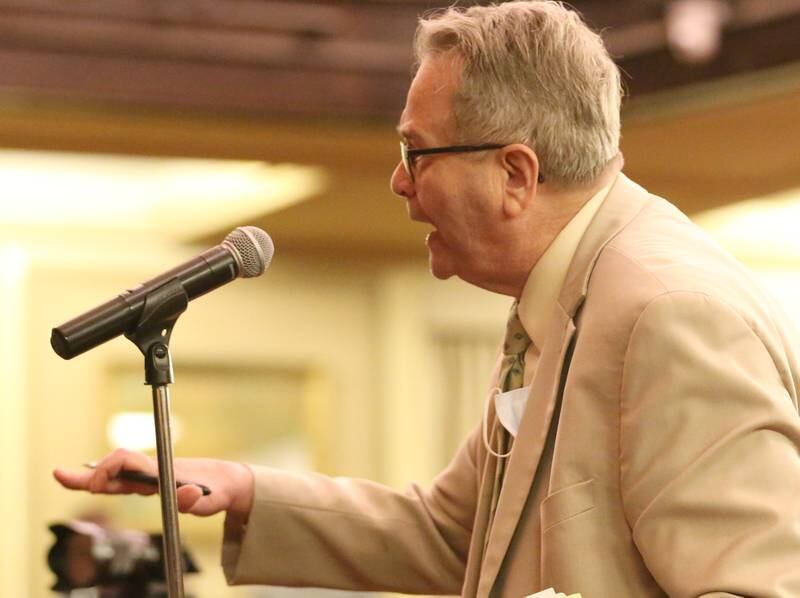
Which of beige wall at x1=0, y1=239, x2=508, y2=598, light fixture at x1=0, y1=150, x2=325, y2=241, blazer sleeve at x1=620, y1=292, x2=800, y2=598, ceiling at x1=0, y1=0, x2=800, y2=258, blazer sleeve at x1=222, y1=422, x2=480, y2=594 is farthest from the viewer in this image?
beige wall at x1=0, y1=239, x2=508, y2=598

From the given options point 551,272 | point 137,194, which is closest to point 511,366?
point 551,272

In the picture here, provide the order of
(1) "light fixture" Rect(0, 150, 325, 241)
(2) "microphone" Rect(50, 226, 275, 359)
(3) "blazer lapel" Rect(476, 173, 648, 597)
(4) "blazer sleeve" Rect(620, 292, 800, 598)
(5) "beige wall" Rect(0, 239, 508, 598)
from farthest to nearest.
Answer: (5) "beige wall" Rect(0, 239, 508, 598), (1) "light fixture" Rect(0, 150, 325, 241), (3) "blazer lapel" Rect(476, 173, 648, 597), (2) "microphone" Rect(50, 226, 275, 359), (4) "blazer sleeve" Rect(620, 292, 800, 598)

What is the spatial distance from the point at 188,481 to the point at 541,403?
0.68 meters

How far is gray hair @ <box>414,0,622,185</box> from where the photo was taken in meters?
2.33

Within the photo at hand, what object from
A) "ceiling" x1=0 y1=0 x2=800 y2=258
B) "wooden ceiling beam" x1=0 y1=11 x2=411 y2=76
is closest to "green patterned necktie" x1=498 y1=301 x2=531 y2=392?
"ceiling" x1=0 y1=0 x2=800 y2=258

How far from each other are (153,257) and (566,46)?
265 inches

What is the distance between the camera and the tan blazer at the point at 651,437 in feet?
6.28

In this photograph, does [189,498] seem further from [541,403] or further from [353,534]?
[541,403]

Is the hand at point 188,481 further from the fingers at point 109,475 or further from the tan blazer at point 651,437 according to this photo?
the tan blazer at point 651,437

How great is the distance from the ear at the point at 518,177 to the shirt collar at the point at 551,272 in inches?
3.1

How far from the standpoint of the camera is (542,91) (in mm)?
2338

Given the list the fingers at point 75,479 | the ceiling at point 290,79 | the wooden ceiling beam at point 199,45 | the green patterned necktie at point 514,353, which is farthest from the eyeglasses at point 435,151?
the wooden ceiling beam at point 199,45

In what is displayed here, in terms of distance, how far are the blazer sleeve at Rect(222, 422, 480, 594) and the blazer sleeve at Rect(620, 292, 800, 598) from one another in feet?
2.50

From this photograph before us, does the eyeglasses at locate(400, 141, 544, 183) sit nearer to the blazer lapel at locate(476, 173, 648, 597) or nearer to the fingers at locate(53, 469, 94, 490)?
the blazer lapel at locate(476, 173, 648, 597)
